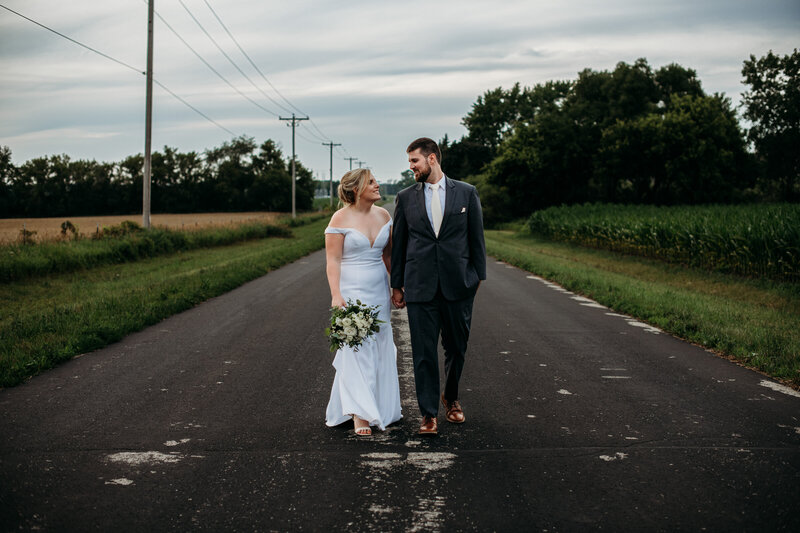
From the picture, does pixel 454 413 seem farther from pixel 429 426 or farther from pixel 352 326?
pixel 352 326

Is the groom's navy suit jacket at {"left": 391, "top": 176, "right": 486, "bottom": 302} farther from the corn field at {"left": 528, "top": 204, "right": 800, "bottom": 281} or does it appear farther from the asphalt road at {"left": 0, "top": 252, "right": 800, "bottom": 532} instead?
the corn field at {"left": 528, "top": 204, "right": 800, "bottom": 281}

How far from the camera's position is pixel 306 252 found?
88.2ft

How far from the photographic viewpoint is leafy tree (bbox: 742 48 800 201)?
59938 mm

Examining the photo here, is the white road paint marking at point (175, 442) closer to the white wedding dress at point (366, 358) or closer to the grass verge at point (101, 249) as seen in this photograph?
the white wedding dress at point (366, 358)

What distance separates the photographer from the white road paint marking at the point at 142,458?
4.31 metres

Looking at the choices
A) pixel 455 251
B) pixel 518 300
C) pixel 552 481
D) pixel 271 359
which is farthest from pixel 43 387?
pixel 518 300

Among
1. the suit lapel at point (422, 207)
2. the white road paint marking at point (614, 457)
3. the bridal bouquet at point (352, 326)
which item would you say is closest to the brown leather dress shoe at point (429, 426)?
the bridal bouquet at point (352, 326)

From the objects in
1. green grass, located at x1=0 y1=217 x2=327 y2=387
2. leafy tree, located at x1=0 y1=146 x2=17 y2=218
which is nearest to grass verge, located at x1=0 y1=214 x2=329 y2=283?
green grass, located at x1=0 y1=217 x2=327 y2=387

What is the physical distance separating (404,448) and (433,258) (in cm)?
141

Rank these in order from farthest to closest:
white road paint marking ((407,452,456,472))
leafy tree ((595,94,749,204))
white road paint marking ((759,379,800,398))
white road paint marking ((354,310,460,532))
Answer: leafy tree ((595,94,749,204)), white road paint marking ((759,379,800,398)), white road paint marking ((407,452,456,472)), white road paint marking ((354,310,460,532))

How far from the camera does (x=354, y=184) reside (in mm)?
5066

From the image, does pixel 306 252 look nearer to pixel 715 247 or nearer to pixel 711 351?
pixel 715 247

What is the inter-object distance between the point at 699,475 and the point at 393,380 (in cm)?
225

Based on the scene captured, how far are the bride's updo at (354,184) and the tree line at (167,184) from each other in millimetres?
63772
